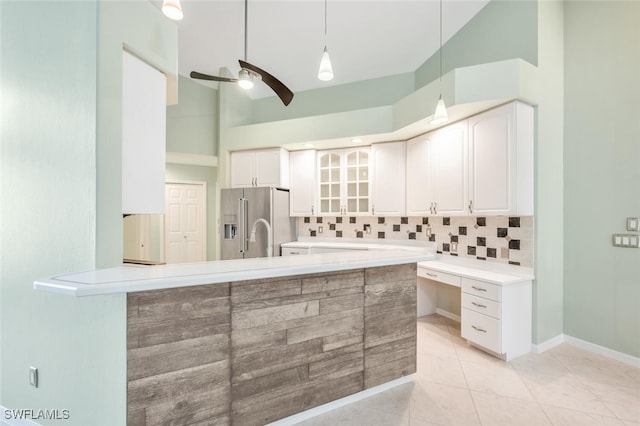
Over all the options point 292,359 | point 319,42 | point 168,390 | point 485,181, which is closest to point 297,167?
→ point 319,42

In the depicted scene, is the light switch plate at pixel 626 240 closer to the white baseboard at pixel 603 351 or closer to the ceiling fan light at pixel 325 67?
the white baseboard at pixel 603 351

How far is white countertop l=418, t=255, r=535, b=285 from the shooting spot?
2.65 m

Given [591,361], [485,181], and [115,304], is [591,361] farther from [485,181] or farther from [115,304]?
[115,304]

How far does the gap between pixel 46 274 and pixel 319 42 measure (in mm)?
3894

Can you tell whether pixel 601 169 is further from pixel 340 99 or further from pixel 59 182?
pixel 59 182

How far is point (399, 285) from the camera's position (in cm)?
215

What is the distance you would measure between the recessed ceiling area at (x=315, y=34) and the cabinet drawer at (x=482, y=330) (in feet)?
11.2

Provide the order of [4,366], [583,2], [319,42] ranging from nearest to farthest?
[4,366] → [583,2] → [319,42]

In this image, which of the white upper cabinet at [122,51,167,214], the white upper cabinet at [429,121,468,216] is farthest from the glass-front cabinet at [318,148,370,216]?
the white upper cabinet at [122,51,167,214]

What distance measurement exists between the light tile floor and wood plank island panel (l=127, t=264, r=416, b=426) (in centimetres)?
17

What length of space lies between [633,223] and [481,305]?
146cm

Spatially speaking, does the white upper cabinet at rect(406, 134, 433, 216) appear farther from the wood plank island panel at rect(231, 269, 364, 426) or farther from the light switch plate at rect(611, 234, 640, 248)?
the wood plank island panel at rect(231, 269, 364, 426)

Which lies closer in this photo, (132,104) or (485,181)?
(132,104)

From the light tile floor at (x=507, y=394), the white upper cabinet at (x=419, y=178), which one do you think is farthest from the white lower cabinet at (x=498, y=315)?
the white upper cabinet at (x=419, y=178)
